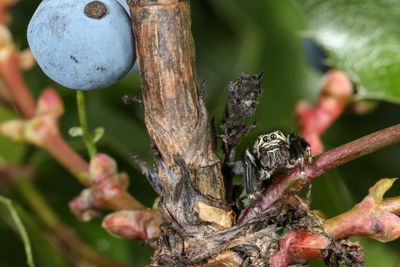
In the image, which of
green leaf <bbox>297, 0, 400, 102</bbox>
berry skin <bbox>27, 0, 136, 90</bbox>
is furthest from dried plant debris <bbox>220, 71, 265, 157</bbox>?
green leaf <bbox>297, 0, 400, 102</bbox>

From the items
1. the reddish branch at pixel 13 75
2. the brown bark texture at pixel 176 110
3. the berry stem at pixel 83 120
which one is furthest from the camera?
the reddish branch at pixel 13 75

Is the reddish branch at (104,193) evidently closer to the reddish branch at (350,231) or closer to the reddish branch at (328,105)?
the reddish branch at (350,231)

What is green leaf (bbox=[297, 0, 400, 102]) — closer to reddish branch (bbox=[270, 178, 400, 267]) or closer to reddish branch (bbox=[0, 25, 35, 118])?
reddish branch (bbox=[270, 178, 400, 267])

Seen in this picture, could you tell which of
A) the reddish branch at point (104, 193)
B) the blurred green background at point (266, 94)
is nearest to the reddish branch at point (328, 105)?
the blurred green background at point (266, 94)

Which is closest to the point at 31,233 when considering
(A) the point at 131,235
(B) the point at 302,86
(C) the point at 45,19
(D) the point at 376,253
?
(A) the point at 131,235

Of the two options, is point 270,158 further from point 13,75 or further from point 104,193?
point 13,75

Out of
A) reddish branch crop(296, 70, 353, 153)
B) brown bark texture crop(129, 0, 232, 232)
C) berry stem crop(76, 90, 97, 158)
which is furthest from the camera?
reddish branch crop(296, 70, 353, 153)
